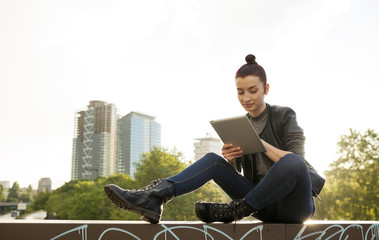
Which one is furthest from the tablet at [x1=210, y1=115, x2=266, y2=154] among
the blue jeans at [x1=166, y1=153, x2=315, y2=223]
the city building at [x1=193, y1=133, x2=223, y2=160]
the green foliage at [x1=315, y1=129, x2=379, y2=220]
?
the city building at [x1=193, y1=133, x2=223, y2=160]

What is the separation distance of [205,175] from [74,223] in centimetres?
107

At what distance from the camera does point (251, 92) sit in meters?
3.09

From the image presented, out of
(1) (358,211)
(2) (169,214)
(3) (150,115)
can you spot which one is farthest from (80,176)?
(1) (358,211)

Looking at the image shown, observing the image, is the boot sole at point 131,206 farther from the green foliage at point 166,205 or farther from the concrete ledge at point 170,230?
the green foliage at point 166,205

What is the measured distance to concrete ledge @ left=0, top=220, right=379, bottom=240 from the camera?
2215 mm

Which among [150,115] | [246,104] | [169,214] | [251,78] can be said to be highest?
[150,115]

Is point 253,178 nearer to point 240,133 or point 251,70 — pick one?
point 240,133

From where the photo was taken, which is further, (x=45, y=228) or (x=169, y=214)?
(x=169, y=214)

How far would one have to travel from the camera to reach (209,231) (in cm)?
247

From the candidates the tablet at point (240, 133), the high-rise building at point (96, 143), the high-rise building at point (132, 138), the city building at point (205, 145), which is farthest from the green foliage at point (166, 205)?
the city building at point (205, 145)

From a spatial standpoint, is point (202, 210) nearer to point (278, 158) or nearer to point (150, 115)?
point (278, 158)

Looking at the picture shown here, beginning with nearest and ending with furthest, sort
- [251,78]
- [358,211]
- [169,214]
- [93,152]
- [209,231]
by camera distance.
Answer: [209,231] < [251,78] < [358,211] < [169,214] < [93,152]

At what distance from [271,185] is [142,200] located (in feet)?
3.12

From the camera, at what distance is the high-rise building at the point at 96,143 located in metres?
95.1
